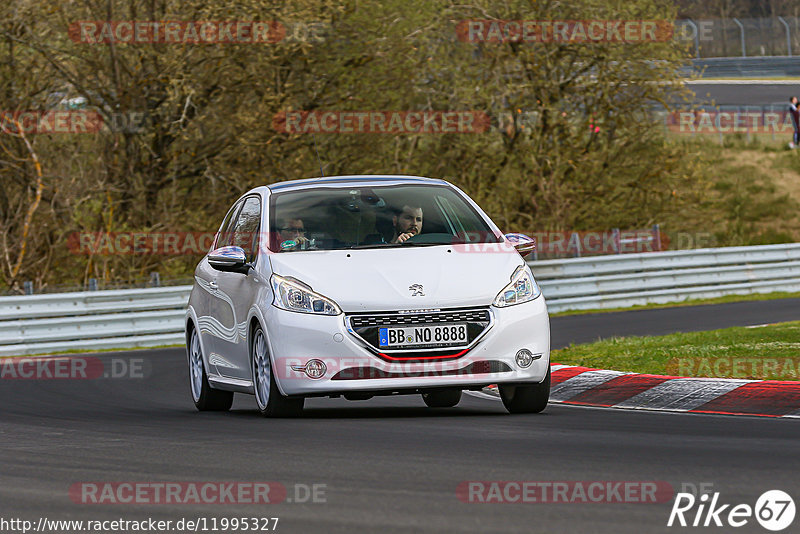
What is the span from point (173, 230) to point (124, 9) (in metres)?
4.20

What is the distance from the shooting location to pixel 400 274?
9.50 m

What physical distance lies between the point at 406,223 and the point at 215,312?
6.00 feet

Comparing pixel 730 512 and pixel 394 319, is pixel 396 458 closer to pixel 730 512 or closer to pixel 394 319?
pixel 394 319

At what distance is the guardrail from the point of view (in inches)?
830

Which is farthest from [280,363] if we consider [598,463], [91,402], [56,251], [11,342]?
[56,251]

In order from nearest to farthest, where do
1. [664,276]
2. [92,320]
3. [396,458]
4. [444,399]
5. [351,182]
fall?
1. [396,458]
2. [351,182]
3. [444,399]
4. [92,320]
5. [664,276]

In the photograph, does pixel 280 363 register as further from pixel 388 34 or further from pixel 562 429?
pixel 388 34

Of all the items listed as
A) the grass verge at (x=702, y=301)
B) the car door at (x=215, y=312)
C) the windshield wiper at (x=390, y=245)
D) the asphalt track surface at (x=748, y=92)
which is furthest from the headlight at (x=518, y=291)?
the asphalt track surface at (x=748, y=92)

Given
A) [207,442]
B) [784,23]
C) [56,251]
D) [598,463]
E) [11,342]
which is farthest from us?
[784,23]

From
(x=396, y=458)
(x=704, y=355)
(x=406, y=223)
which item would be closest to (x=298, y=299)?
(x=406, y=223)

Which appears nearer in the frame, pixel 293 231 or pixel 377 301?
pixel 377 301

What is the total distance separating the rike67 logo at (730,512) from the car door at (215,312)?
5.30 m

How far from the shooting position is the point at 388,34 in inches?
1115

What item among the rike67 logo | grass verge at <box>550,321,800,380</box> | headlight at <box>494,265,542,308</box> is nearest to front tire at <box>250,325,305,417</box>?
headlight at <box>494,265,542,308</box>
